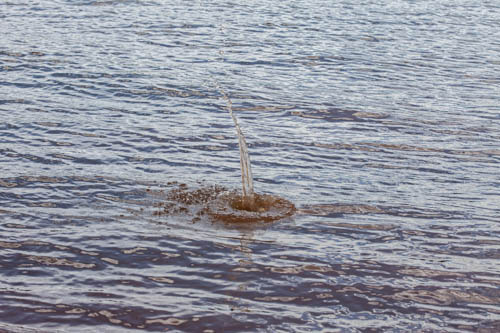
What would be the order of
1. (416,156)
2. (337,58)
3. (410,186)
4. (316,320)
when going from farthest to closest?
(337,58)
(416,156)
(410,186)
(316,320)

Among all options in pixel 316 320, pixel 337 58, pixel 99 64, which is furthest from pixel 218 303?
pixel 337 58

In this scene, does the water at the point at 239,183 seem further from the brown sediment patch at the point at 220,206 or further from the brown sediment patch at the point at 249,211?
the brown sediment patch at the point at 249,211

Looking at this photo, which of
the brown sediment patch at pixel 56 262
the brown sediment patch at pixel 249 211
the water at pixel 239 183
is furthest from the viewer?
the brown sediment patch at pixel 249 211

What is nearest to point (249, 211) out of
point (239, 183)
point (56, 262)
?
point (239, 183)

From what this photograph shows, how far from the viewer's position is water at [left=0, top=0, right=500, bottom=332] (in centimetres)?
732

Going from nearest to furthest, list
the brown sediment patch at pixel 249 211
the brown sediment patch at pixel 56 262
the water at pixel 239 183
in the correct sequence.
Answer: the water at pixel 239 183
the brown sediment patch at pixel 56 262
the brown sediment patch at pixel 249 211

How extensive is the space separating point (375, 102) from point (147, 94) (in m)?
5.40

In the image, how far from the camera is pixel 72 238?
8742 mm

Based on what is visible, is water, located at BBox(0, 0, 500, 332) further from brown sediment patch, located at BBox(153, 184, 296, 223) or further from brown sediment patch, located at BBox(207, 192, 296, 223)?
brown sediment patch, located at BBox(207, 192, 296, 223)

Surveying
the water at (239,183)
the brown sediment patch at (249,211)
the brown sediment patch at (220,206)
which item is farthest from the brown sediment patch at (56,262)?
the brown sediment patch at (249,211)

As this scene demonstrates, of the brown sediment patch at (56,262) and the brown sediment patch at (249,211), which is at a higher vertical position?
the brown sediment patch at (249,211)

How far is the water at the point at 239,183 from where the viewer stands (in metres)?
7.32

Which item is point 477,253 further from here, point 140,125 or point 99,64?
point 99,64

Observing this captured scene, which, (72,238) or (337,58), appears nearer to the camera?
(72,238)
